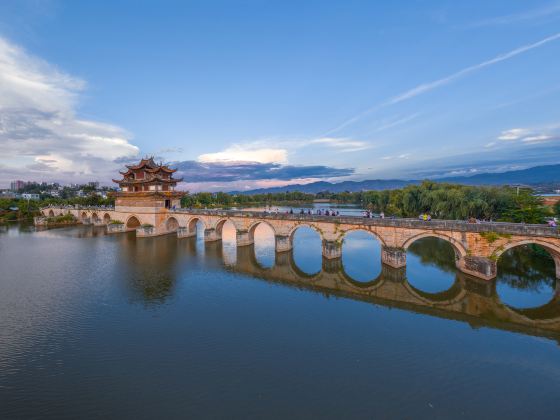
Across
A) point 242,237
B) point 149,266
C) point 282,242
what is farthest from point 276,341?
point 242,237

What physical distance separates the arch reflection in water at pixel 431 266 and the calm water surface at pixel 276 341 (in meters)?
0.27

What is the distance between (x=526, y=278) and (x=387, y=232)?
403 inches

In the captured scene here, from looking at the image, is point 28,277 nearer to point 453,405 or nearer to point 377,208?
point 453,405

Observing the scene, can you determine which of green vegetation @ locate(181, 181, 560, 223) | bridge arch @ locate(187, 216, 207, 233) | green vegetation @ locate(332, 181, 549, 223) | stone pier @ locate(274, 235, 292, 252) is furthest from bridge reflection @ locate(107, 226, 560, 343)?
green vegetation @ locate(181, 181, 560, 223)

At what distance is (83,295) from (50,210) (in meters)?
54.6

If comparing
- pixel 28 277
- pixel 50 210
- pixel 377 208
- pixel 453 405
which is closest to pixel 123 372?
→ pixel 453 405

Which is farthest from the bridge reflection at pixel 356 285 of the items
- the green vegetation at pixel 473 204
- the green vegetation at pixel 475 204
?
the green vegetation at pixel 473 204

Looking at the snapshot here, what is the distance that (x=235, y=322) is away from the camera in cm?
1510

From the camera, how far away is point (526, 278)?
22266mm

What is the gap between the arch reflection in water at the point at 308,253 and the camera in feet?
83.6

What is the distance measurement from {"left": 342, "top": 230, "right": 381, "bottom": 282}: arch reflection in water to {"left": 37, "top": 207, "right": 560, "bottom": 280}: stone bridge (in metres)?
1.34

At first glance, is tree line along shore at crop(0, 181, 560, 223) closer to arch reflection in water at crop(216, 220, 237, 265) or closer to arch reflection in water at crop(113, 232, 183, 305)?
arch reflection in water at crop(216, 220, 237, 265)

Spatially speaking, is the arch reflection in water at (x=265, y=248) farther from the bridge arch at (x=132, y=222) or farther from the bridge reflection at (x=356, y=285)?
the bridge arch at (x=132, y=222)

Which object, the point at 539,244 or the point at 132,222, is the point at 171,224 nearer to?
the point at 132,222
